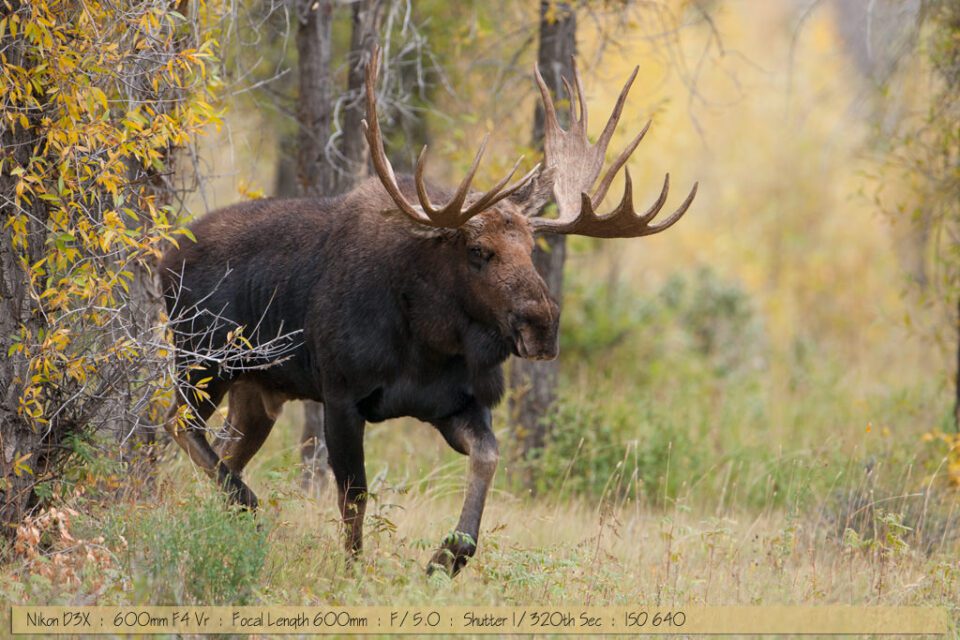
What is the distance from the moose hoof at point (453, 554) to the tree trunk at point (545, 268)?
10.3 ft

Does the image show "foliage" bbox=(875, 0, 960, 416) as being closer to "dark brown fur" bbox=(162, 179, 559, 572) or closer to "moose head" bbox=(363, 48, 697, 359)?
"moose head" bbox=(363, 48, 697, 359)

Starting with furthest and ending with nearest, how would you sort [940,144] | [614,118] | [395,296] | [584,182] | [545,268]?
[940,144], [545,268], [584,182], [614,118], [395,296]

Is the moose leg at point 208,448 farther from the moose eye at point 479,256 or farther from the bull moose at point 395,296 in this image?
the moose eye at point 479,256

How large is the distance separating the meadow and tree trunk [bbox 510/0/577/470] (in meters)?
0.17

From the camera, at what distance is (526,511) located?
8.61 m

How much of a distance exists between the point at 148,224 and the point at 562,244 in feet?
12.5

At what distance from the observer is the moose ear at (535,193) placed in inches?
274

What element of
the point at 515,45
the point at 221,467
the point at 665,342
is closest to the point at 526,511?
the point at 221,467

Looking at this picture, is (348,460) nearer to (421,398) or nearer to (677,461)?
(421,398)

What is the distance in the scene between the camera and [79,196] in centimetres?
609

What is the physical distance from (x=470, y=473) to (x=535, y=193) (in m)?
1.65

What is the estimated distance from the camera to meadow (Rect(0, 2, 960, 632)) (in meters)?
5.83

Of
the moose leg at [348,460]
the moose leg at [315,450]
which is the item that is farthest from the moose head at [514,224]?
the moose leg at [315,450]

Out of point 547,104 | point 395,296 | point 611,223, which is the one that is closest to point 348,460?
point 395,296
